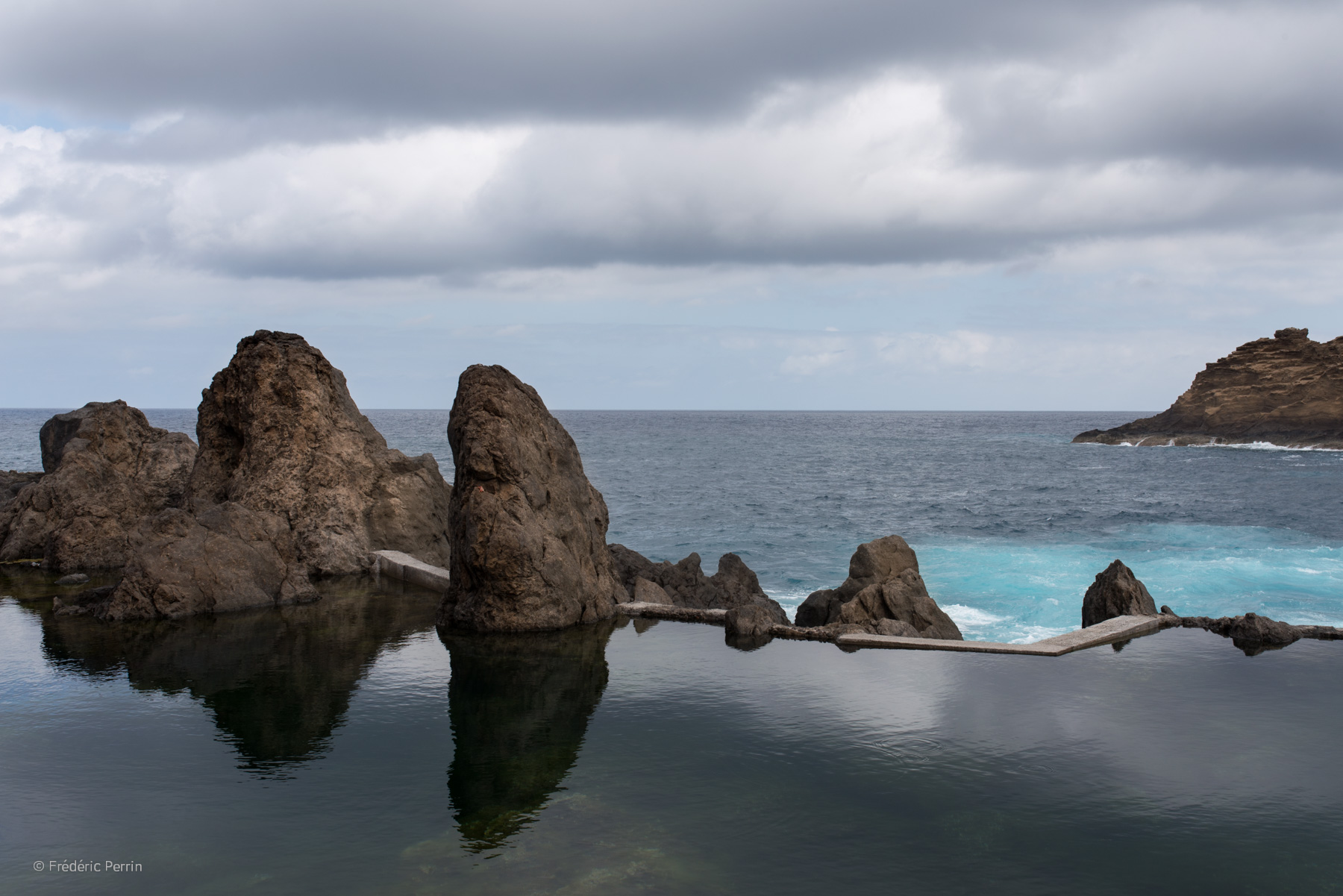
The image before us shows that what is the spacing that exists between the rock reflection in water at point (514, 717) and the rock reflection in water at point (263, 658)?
1.54 metres

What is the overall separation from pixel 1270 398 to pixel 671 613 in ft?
345

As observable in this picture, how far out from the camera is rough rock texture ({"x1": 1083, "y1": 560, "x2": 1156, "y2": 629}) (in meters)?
17.8

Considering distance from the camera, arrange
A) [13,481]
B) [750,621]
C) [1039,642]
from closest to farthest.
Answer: [1039,642] < [750,621] < [13,481]

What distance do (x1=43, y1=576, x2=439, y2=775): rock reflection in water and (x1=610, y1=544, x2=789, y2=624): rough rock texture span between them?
614cm

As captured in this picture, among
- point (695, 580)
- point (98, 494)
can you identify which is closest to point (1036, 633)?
point (695, 580)

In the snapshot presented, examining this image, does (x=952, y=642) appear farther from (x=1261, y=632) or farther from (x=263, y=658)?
(x=263, y=658)

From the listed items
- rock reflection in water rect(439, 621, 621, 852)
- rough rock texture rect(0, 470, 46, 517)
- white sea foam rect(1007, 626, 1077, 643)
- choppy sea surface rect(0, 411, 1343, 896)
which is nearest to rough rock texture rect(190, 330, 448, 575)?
choppy sea surface rect(0, 411, 1343, 896)

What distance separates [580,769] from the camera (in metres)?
9.52

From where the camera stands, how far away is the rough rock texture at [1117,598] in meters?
17.8

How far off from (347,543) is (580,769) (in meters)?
14.4

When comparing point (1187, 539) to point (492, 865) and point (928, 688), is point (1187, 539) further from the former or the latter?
point (492, 865)

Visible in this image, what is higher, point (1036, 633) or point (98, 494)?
point (98, 494)

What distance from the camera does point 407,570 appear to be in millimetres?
20859

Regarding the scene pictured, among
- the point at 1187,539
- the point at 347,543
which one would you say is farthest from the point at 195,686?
the point at 1187,539
